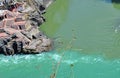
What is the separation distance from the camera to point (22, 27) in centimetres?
1958

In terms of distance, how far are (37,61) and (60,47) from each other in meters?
1.60

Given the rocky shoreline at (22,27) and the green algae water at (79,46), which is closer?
the green algae water at (79,46)

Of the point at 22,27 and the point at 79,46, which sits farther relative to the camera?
the point at 22,27

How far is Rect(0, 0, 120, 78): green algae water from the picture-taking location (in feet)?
51.3

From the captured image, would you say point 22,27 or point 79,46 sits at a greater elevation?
point 22,27

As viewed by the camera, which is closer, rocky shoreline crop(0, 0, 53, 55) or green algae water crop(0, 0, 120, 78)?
green algae water crop(0, 0, 120, 78)

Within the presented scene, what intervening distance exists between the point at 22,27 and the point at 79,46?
143 inches

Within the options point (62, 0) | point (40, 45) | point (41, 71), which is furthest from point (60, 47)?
point (62, 0)

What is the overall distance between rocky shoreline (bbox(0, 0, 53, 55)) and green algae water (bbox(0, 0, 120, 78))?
42 centimetres

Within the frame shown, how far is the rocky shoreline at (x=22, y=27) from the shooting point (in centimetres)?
1773

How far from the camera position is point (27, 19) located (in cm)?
2100

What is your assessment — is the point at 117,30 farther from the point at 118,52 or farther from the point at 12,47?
the point at 12,47

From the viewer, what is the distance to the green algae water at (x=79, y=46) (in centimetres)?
1564

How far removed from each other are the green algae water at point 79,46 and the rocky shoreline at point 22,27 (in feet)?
1.39
